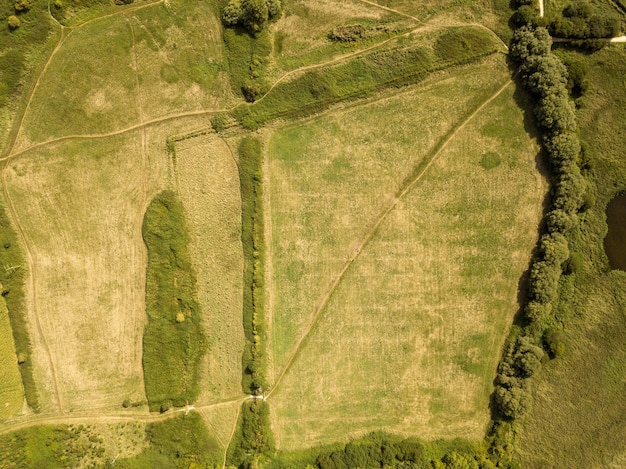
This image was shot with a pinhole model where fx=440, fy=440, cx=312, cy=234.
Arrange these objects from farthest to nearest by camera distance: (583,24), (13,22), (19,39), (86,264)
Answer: (86,264) < (583,24) < (19,39) < (13,22)

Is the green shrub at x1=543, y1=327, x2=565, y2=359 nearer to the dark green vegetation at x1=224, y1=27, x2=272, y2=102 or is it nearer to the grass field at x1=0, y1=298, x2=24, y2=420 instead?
the dark green vegetation at x1=224, y1=27, x2=272, y2=102

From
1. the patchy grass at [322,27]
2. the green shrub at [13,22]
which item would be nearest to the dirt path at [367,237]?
the patchy grass at [322,27]

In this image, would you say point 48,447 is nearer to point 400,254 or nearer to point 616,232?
point 400,254

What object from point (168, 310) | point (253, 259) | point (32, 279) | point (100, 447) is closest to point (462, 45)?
point (253, 259)

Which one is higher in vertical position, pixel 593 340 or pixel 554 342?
pixel 554 342

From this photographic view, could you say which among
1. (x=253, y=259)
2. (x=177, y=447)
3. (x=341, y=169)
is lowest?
(x=177, y=447)

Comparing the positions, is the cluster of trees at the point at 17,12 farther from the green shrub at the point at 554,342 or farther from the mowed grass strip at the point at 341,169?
the green shrub at the point at 554,342

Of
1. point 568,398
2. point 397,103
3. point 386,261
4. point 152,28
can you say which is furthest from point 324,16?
point 568,398

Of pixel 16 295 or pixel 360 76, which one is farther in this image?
pixel 360 76

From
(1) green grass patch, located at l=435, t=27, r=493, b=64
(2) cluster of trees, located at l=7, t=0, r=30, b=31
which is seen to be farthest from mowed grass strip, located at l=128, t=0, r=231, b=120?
(1) green grass patch, located at l=435, t=27, r=493, b=64
